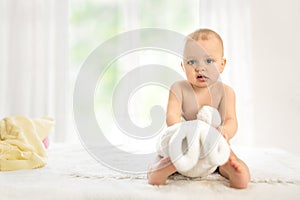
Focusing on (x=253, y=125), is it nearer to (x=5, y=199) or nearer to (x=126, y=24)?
(x=126, y=24)

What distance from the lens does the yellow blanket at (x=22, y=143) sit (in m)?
1.43

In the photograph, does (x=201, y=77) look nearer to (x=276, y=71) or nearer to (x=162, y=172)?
(x=162, y=172)

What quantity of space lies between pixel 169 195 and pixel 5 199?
18.2 inches

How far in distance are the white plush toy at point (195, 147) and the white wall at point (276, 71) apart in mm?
1947

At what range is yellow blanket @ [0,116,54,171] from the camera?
1.43 m

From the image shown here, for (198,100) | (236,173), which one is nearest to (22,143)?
(198,100)

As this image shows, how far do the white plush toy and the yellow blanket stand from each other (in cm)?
61

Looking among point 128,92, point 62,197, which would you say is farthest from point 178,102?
point 128,92

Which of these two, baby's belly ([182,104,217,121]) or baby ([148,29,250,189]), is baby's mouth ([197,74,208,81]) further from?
baby's belly ([182,104,217,121])

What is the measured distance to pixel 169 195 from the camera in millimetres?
1062

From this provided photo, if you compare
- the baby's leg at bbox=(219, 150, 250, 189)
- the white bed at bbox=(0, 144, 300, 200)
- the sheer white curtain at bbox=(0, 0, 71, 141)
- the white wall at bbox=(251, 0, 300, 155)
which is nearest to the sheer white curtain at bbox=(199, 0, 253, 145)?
the white wall at bbox=(251, 0, 300, 155)

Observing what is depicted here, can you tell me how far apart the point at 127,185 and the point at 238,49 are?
6.51 ft

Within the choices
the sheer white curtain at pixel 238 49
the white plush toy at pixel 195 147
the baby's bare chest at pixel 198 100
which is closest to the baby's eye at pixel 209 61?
the baby's bare chest at pixel 198 100

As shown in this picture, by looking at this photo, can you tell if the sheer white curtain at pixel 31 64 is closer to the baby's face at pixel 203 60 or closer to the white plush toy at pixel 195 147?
the baby's face at pixel 203 60
